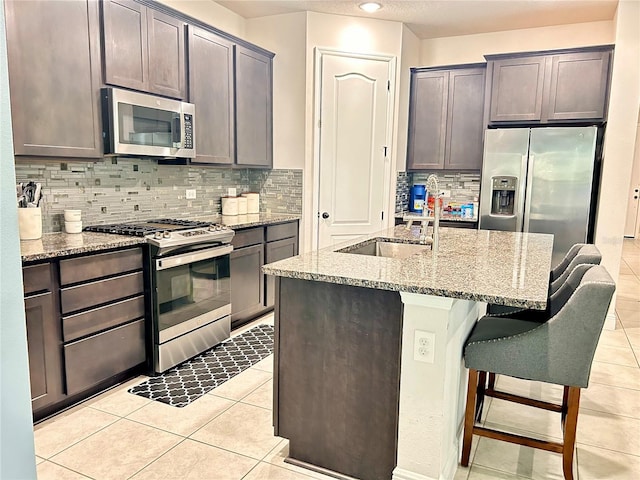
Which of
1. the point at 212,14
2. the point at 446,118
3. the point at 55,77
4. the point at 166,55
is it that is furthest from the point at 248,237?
the point at 446,118

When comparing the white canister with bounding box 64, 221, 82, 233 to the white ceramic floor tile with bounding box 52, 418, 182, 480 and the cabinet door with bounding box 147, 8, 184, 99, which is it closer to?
the cabinet door with bounding box 147, 8, 184, 99

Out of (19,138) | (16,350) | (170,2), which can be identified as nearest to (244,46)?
(170,2)

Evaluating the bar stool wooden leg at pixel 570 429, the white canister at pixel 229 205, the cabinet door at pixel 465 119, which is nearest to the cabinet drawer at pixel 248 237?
the white canister at pixel 229 205

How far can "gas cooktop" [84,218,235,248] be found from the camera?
2934mm

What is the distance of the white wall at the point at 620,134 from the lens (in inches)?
154

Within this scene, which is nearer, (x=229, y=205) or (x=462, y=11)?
(x=462, y=11)

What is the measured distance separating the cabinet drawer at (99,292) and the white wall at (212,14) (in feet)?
7.59

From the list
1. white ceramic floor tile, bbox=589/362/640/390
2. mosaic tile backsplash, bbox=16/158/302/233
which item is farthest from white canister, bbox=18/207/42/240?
white ceramic floor tile, bbox=589/362/640/390

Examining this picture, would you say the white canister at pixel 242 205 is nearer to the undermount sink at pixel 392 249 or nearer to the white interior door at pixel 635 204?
the undermount sink at pixel 392 249

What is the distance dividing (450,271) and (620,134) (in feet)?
9.92

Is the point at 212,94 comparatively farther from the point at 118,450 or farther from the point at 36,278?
the point at 118,450

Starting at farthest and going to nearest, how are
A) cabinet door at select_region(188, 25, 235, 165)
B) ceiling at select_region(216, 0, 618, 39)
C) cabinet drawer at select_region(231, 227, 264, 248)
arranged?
ceiling at select_region(216, 0, 618, 39) < cabinet drawer at select_region(231, 227, 264, 248) < cabinet door at select_region(188, 25, 235, 165)

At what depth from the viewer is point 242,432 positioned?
7.93 ft

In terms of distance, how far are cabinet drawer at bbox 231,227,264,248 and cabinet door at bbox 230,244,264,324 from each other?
0.14 ft
